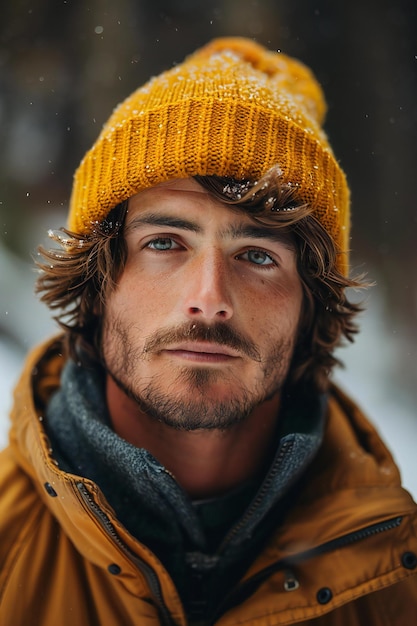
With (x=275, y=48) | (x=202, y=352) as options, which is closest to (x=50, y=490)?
(x=202, y=352)

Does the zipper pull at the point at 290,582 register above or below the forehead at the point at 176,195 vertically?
below

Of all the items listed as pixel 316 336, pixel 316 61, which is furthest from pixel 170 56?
pixel 316 336

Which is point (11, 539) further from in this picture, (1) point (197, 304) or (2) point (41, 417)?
(1) point (197, 304)

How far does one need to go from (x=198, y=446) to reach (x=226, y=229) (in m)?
0.68

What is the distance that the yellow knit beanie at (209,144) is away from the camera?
1.53 m

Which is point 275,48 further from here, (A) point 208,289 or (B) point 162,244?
(A) point 208,289

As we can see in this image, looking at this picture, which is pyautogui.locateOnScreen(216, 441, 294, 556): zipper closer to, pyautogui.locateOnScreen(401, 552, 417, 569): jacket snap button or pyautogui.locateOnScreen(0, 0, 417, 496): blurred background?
pyautogui.locateOnScreen(401, 552, 417, 569): jacket snap button

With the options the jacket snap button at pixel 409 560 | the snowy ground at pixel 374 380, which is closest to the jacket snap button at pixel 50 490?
the jacket snap button at pixel 409 560

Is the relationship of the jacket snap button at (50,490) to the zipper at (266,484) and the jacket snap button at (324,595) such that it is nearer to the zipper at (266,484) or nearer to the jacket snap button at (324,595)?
the zipper at (266,484)

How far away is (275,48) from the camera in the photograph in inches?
164

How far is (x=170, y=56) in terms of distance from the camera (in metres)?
4.05

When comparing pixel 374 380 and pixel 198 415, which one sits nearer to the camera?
pixel 198 415

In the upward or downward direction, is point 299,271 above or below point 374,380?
above

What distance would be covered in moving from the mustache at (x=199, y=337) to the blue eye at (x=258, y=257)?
0.23m
